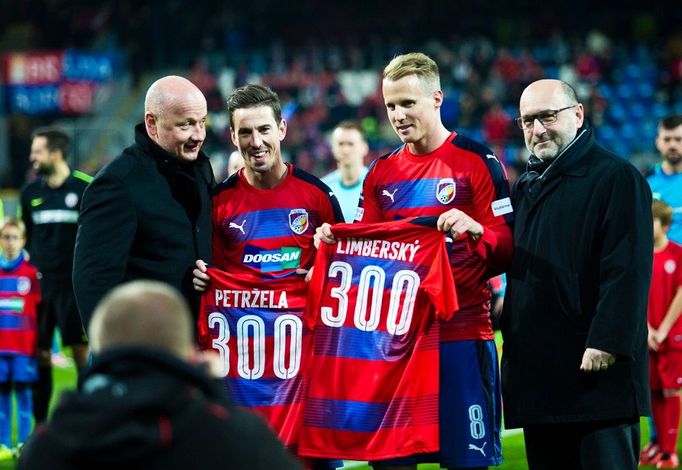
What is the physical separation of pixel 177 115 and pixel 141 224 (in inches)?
19.7

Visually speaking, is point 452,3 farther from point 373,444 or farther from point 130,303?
point 130,303

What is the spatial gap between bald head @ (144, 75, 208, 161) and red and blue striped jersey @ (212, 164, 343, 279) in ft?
1.01

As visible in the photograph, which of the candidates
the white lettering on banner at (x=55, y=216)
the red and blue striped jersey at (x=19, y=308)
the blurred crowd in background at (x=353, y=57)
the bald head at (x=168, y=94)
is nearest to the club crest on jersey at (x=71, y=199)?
the white lettering on banner at (x=55, y=216)

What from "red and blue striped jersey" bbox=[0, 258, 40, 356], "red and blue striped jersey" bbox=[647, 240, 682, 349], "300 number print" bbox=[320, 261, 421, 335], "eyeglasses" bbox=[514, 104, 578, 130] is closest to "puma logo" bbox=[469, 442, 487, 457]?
"300 number print" bbox=[320, 261, 421, 335]

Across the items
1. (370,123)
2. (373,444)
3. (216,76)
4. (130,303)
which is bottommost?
(373,444)

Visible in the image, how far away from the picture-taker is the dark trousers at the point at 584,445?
4.34 m

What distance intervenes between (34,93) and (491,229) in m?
19.3

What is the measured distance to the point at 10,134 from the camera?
74.0 feet

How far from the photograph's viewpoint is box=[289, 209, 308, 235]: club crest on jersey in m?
4.89

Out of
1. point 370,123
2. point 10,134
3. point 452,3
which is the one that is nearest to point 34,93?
point 10,134

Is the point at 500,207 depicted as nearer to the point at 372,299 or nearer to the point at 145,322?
the point at 372,299

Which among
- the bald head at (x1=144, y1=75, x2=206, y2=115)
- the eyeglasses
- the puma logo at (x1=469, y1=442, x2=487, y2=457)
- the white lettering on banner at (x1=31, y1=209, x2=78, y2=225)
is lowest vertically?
the puma logo at (x1=469, y1=442, x2=487, y2=457)

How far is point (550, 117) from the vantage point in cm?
450

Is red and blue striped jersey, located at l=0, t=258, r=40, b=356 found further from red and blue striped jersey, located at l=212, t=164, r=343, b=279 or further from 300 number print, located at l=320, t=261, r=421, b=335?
300 number print, located at l=320, t=261, r=421, b=335
